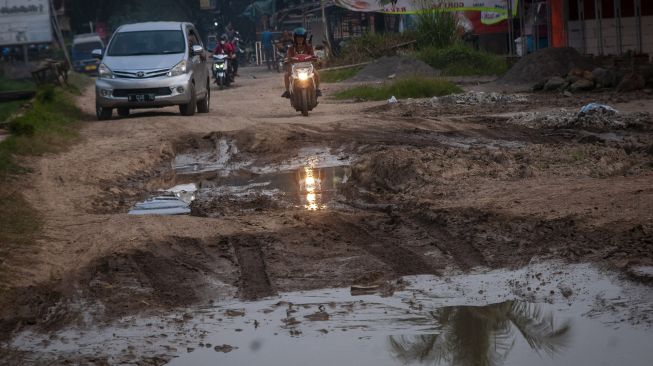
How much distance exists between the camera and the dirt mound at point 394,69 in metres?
30.6

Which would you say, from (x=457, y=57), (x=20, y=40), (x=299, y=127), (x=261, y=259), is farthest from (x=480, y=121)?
(x=20, y=40)

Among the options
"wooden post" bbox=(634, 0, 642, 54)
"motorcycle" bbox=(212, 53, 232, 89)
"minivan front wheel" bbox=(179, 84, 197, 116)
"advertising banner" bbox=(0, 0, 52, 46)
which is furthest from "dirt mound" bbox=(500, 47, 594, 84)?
"advertising banner" bbox=(0, 0, 52, 46)

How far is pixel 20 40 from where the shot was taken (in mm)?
41188

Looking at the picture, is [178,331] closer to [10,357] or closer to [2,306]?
[10,357]

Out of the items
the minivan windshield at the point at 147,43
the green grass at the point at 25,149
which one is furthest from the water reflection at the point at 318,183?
the minivan windshield at the point at 147,43

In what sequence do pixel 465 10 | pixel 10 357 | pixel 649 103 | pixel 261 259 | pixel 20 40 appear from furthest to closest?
pixel 20 40
pixel 465 10
pixel 649 103
pixel 261 259
pixel 10 357

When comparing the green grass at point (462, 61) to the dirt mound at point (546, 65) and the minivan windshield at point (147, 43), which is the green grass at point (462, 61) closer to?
the dirt mound at point (546, 65)

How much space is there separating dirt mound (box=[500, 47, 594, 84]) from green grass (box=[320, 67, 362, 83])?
7751mm

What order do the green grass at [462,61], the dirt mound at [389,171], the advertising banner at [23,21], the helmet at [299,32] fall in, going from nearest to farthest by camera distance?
1. the dirt mound at [389,171]
2. the helmet at [299,32]
3. the green grass at [462,61]
4. the advertising banner at [23,21]

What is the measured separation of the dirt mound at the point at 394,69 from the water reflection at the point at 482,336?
79.9ft

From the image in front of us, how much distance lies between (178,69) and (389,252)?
1189 centimetres

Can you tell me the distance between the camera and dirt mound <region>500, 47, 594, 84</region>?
24.6m

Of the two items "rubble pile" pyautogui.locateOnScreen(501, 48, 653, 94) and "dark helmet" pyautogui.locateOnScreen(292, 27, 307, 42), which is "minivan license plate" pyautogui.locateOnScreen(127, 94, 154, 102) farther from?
"rubble pile" pyautogui.locateOnScreen(501, 48, 653, 94)

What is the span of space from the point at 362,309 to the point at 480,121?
9958 mm
